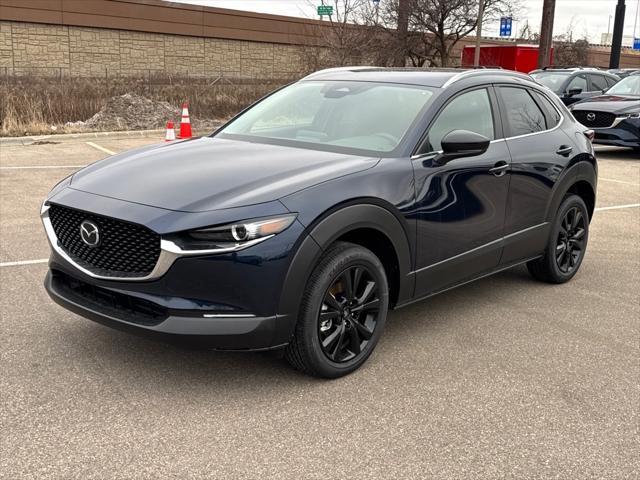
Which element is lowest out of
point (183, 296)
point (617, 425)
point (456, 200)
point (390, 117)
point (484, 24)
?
point (617, 425)

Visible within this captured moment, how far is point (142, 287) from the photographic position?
3.46 metres

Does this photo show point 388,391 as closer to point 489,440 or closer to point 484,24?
point 489,440

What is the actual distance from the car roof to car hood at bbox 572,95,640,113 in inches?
392

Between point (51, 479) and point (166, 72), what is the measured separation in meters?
41.5

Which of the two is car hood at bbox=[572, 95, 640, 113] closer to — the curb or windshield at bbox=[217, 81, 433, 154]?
the curb

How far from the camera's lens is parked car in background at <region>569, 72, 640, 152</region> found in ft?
46.6

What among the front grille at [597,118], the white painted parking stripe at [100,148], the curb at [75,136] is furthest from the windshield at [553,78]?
the white painted parking stripe at [100,148]

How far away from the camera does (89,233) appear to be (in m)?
3.64

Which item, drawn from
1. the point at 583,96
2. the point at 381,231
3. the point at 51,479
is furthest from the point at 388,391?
the point at 583,96

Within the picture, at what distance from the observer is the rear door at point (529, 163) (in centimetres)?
507

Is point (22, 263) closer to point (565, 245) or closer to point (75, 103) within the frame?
point (565, 245)

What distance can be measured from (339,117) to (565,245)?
2.36m

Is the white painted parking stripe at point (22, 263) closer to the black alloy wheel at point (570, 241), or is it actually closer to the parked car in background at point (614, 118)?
the black alloy wheel at point (570, 241)

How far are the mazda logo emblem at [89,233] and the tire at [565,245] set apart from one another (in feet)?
11.7
